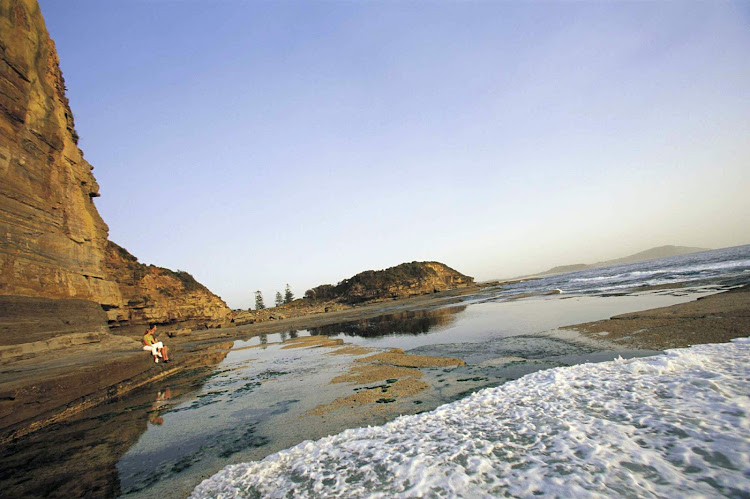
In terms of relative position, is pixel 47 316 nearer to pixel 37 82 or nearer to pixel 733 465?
pixel 37 82

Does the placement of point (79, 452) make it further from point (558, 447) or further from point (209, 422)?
point (558, 447)

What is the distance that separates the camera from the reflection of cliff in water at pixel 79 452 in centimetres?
429

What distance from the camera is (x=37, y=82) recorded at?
1458cm

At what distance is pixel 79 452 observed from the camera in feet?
17.9

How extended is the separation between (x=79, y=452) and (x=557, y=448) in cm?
763

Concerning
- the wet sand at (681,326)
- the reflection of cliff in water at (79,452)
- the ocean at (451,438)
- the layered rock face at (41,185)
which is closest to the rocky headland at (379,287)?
the layered rock face at (41,185)

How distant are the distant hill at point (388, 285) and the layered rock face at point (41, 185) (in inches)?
2340

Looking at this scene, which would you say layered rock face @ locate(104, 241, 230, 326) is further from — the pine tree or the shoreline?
the pine tree

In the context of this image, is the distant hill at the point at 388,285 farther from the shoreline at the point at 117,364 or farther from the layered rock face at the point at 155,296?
the shoreline at the point at 117,364

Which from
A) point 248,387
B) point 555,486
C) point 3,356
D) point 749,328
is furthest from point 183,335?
point 749,328

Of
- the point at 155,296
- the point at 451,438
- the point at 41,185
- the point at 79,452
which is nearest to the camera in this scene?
the point at 451,438

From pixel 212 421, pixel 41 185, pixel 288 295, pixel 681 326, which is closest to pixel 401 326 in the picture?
pixel 681 326

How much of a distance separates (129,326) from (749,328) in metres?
32.8

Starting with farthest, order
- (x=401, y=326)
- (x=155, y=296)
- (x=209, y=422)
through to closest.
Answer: (x=155, y=296) → (x=401, y=326) → (x=209, y=422)
